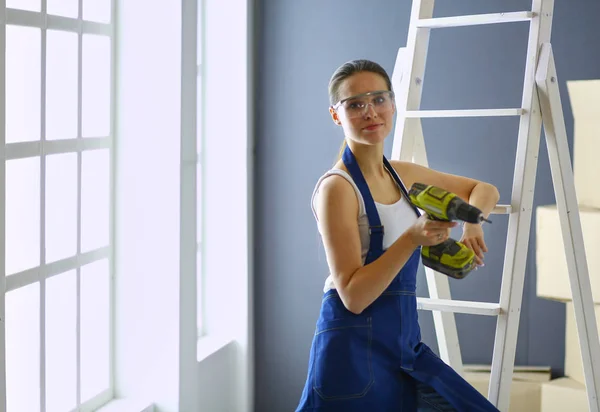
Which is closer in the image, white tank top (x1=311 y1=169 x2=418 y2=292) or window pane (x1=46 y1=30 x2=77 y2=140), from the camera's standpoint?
white tank top (x1=311 y1=169 x2=418 y2=292)

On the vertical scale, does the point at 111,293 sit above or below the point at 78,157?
below

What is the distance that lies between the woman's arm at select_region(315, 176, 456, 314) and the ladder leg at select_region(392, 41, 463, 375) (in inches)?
29.6

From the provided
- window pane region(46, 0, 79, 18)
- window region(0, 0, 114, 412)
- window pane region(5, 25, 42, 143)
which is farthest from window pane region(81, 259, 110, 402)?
window pane region(46, 0, 79, 18)

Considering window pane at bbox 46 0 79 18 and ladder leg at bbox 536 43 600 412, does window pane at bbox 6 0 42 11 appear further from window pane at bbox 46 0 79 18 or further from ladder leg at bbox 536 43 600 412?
ladder leg at bbox 536 43 600 412

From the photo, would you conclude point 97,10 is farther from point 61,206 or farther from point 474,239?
point 474,239

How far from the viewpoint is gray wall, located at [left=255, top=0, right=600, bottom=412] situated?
3.44 meters

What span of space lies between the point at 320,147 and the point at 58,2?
1488 mm

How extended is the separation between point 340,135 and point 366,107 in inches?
57.8

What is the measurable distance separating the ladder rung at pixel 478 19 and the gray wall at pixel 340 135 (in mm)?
792

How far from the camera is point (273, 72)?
3.66 meters

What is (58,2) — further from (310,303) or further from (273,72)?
(310,303)

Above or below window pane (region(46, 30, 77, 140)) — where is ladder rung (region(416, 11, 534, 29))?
above

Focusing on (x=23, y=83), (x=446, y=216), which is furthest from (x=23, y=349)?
(x=446, y=216)

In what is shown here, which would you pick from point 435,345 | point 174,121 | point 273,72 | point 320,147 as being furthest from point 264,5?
point 435,345
